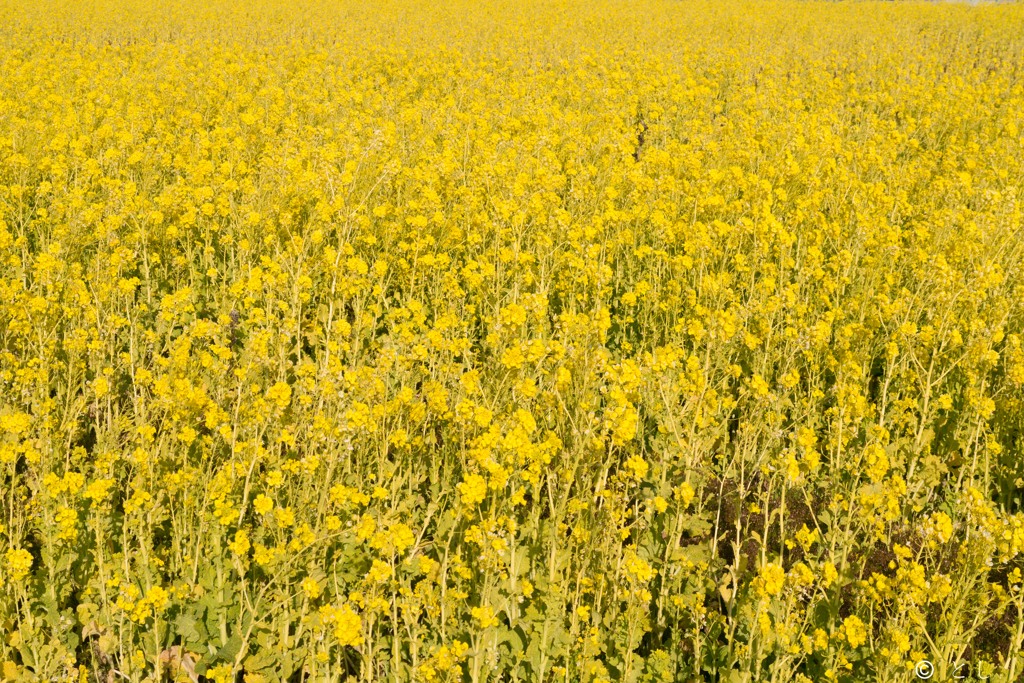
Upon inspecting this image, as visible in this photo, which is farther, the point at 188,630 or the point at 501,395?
the point at 501,395

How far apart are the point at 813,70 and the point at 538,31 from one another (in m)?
6.32

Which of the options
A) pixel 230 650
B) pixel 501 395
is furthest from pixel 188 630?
pixel 501 395

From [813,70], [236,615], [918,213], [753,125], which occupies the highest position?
[813,70]

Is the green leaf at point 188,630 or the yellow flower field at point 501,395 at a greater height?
the yellow flower field at point 501,395

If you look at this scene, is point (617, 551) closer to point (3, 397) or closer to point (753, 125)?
point (3, 397)

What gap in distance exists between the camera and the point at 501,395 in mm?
3900

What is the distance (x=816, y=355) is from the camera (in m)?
4.57

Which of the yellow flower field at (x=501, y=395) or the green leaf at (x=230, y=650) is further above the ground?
the yellow flower field at (x=501, y=395)

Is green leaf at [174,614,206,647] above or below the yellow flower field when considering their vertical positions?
below

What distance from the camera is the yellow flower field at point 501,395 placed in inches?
113

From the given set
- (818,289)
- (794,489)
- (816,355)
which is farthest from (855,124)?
(794,489)

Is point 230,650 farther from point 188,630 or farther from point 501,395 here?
point 501,395

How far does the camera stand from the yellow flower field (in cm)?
287

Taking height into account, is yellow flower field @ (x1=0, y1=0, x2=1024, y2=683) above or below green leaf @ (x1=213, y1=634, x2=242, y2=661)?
above
